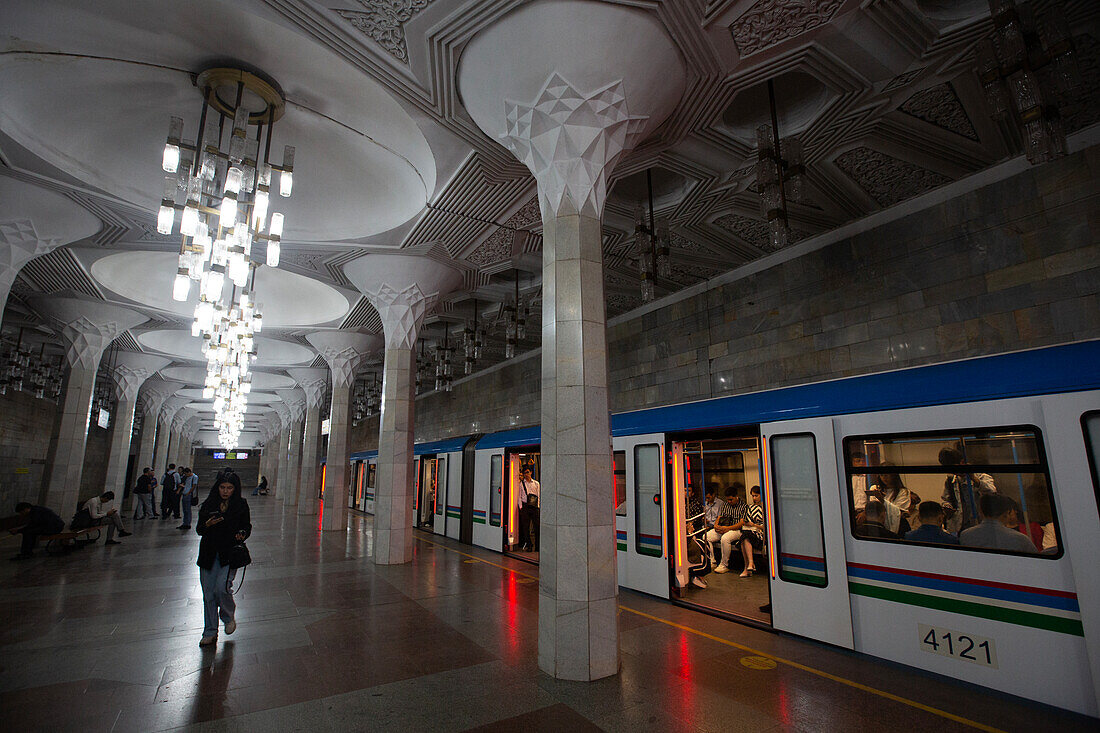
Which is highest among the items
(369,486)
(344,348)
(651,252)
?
(344,348)

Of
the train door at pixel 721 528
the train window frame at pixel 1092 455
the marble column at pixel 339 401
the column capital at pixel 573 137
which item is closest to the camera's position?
the train window frame at pixel 1092 455

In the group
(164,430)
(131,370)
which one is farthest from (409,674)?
(164,430)

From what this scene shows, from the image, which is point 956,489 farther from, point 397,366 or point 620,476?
point 397,366

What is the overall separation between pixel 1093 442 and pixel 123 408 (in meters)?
24.7

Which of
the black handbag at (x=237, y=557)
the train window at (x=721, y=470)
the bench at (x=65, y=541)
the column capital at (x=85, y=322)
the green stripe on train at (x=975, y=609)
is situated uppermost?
the column capital at (x=85, y=322)

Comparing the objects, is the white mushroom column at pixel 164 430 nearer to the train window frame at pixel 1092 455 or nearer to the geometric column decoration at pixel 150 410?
the geometric column decoration at pixel 150 410

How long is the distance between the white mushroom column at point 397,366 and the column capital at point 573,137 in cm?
512

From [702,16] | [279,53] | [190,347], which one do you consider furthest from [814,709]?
[190,347]

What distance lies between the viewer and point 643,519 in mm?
7324

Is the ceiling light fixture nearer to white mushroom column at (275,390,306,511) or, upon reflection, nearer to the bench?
the bench

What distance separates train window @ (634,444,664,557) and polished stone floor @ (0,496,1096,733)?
31.5 inches

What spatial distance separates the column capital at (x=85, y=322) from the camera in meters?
12.3

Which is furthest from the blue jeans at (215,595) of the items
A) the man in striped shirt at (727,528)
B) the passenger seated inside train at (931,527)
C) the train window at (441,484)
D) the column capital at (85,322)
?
the column capital at (85,322)

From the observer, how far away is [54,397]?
2036 centimetres
